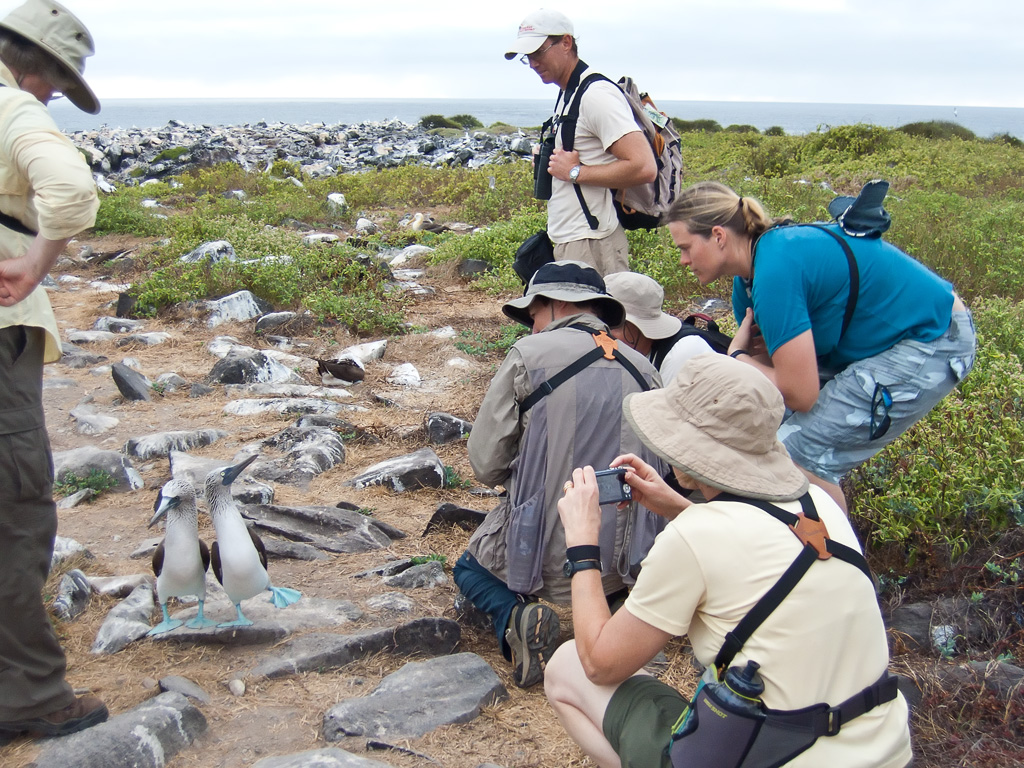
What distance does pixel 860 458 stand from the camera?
9.87 feet

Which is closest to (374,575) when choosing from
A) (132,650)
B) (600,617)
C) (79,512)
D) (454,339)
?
(132,650)

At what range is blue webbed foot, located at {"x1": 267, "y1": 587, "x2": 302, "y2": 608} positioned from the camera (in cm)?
322

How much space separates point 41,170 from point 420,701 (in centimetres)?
187

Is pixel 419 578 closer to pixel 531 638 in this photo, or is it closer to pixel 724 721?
pixel 531 638

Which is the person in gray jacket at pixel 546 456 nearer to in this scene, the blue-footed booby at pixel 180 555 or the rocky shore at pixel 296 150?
the blue-footed booby at pixel 180 555

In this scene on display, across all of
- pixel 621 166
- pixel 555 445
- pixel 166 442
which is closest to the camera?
pixel 555 445

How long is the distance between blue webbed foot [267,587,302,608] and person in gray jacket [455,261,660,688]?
76 cm

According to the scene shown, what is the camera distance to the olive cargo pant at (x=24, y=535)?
2.33 meters

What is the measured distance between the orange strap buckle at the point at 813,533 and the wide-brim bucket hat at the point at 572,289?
149 cm

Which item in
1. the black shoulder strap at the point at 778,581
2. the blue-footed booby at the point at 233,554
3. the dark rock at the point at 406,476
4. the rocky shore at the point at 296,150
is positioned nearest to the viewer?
the black shoulder strap at the point at 778,581

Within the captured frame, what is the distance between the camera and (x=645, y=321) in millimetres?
3547

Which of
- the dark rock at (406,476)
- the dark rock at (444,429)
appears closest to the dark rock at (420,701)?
the dark rock at (406,476)

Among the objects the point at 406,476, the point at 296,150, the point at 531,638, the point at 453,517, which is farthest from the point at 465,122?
the point at 531,638

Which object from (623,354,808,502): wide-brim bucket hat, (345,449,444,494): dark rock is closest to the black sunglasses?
(623,354,808,502): wide-brim bucket hat
